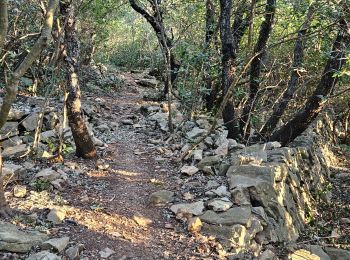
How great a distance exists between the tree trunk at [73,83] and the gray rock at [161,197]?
180 cm

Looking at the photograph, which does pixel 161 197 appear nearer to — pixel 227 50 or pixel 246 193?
pixel 246 193

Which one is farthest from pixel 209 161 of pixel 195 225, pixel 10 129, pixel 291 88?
pixel 10 129

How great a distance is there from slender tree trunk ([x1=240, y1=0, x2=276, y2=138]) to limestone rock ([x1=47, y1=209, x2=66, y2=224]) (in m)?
3.78

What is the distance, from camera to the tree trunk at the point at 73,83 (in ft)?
19.4

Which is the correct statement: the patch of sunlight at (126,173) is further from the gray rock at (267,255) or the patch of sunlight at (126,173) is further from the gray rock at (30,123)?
the gray rock at (267,255)

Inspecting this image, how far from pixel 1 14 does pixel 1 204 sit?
6.48ft

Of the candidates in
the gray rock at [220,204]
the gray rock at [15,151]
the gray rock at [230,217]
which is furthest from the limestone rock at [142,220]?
the gray rock at [15,151]

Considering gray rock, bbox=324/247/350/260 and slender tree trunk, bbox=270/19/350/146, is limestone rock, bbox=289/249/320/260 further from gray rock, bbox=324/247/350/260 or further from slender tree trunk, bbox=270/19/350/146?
slender tree trunk, bbox=270/19/350/146

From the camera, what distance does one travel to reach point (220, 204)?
4.81 meters

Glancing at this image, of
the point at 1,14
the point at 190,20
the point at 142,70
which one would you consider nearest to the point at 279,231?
the point at 1,14

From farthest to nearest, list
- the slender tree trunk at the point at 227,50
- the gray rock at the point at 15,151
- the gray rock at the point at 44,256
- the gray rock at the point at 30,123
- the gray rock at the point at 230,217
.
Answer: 1. the gray rock at the point at 30,123
2. the slender tree trunk at the point at 227,50
3. the gray rock at the point at 15,151
4. the gray rock at the point at 230,217
5. the gray rock at the point at 44,256

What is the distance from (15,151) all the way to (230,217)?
3.58m

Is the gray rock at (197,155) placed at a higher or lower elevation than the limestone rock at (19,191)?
higher

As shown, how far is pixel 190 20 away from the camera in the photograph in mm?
9836
